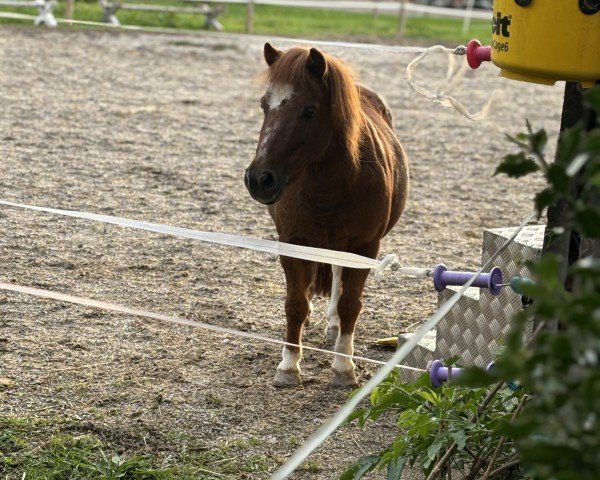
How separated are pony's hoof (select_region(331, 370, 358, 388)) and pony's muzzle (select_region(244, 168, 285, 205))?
39.6 inches

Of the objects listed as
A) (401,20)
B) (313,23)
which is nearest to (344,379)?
(401,20)

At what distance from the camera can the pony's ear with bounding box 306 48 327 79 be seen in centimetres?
385

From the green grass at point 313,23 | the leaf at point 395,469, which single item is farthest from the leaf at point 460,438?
the green grass at point 313,23

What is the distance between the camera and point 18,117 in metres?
9.18

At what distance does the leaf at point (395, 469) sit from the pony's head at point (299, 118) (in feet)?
3.95

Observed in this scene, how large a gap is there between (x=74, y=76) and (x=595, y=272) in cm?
1056

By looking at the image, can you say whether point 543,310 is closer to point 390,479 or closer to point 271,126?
point 390,479

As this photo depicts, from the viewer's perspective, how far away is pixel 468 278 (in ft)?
9.79

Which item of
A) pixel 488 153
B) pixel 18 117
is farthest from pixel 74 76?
pixel 488 153

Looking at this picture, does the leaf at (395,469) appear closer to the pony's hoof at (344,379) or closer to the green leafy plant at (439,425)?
the green leafy plant at (439,425)

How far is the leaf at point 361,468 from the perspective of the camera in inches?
112

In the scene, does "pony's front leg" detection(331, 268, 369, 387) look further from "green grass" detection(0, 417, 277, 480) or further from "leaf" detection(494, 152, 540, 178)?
"leaf" detection(494, 152, 540, 178)

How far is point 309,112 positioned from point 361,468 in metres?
1.53

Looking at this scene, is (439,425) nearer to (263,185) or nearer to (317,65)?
(263,185)
